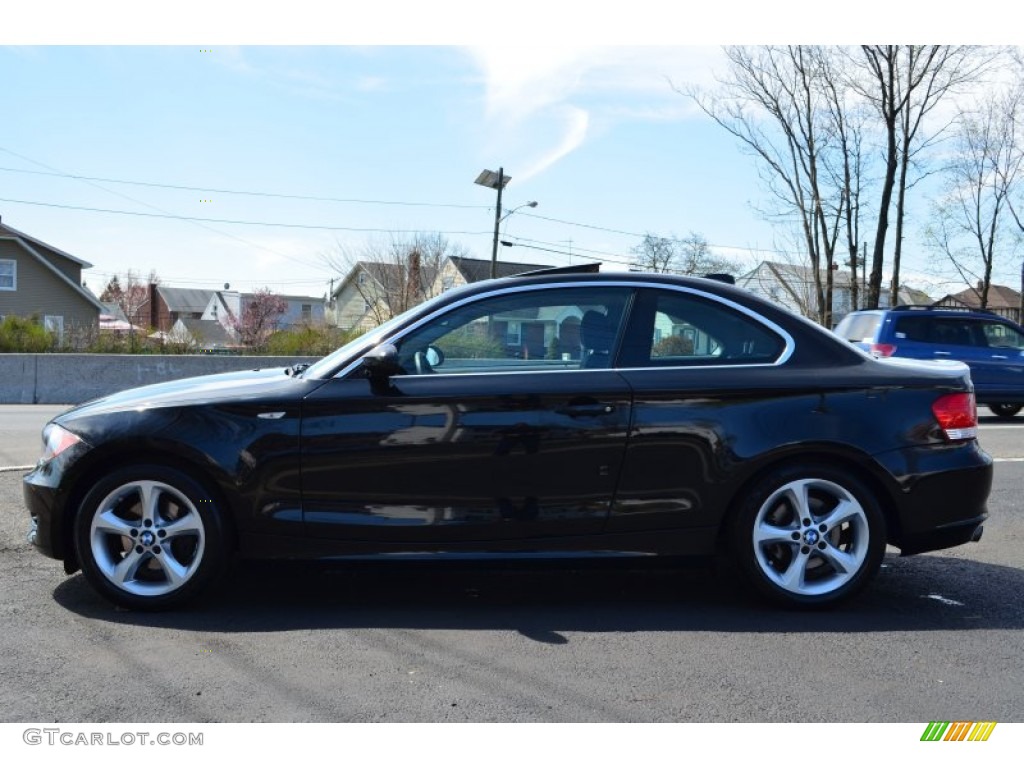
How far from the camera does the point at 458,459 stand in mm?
4398

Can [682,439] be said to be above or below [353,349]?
below

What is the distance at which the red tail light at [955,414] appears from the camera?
464 cm

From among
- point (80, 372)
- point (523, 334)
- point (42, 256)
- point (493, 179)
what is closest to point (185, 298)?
point (42, 256)

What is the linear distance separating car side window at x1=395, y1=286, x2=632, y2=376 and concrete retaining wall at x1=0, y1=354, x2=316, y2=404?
48.2ft

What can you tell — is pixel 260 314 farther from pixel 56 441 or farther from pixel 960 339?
pixel 56 441

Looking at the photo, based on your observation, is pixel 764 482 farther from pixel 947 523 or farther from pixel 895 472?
pixel 947 523

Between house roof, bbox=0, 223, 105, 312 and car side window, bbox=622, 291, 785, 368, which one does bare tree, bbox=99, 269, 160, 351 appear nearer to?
house roof, bbox=0, 223, 105, 312

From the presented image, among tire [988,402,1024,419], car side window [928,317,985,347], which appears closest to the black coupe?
car side window [928,317,985,347]

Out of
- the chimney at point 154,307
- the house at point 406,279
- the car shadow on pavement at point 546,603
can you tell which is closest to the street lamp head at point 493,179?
the house at point 406,279

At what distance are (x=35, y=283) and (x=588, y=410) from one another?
146 ft

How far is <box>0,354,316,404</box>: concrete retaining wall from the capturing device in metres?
17.9

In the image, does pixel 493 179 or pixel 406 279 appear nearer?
pixel 493 179
